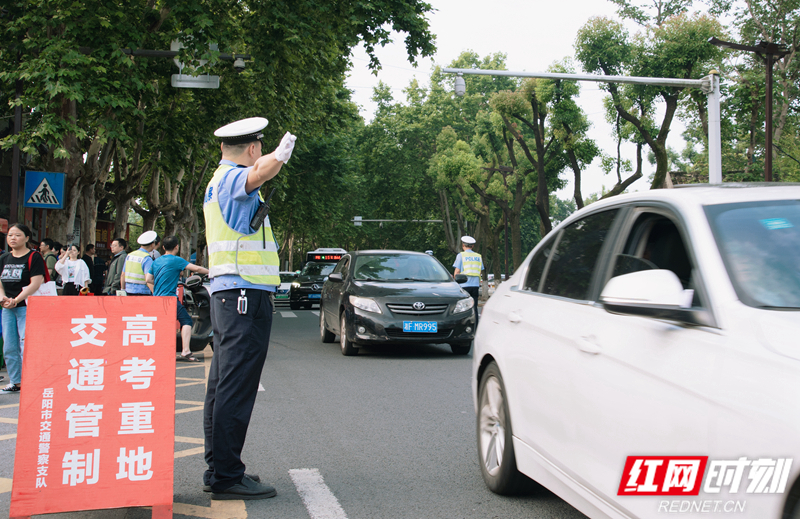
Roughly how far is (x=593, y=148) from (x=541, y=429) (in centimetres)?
Answer: 2840

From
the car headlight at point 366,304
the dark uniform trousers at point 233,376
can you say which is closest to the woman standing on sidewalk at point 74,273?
the car headlight at point 366,304

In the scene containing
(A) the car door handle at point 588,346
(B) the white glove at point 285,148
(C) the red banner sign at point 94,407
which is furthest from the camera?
(B) the white glove at point 285,148

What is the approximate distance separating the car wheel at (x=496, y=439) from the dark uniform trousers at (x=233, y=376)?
1281mm

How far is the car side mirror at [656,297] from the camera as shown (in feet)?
8.13

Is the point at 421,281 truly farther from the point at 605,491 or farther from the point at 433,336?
the point at 605,491

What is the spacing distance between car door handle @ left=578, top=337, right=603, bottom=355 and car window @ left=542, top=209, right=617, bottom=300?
0.98ft

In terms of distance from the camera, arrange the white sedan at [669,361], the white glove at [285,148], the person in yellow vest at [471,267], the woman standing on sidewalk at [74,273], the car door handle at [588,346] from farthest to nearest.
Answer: the woman standing on sidewalk at [74,273] → the person in yellow vest at [471,267] → the white glove at [285,148] → the car door handle at [588,346] → the white sedan at [669,361]

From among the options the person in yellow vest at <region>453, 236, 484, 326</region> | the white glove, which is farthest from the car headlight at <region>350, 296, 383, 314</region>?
the white glove

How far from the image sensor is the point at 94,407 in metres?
3.62

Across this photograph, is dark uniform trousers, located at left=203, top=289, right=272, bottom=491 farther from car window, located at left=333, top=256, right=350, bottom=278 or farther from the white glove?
car window, located at left=333, top=256, right=350, bottom=278

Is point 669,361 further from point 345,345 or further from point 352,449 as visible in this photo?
point 345,345

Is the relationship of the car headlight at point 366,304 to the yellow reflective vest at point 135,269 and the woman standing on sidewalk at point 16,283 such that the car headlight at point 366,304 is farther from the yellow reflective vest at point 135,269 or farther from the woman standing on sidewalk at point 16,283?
the woman standing on sidewalk at point 16,283

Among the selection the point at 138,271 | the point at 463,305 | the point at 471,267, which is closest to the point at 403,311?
the point at 463,305

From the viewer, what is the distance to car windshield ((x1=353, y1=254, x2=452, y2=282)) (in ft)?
38.3
